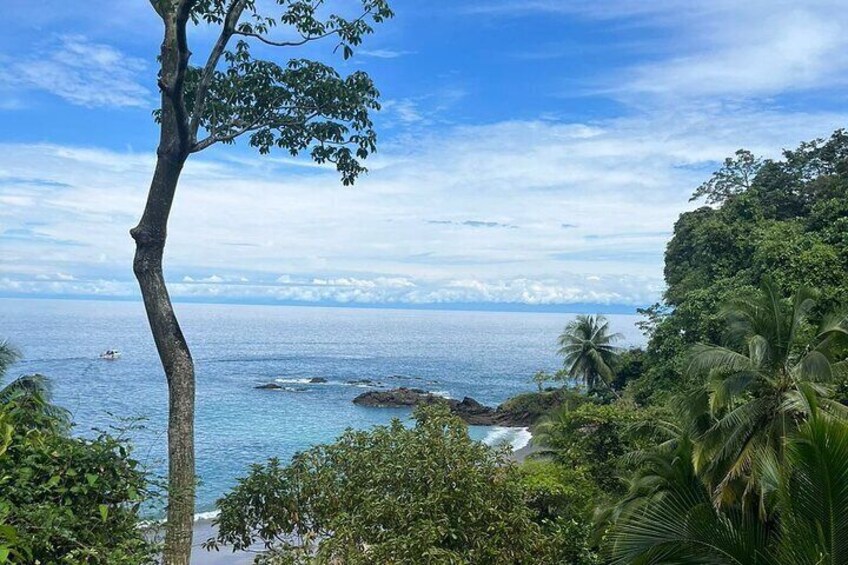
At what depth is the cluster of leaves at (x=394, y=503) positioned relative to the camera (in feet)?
20.7

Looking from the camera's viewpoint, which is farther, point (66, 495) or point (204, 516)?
point (204, 516)

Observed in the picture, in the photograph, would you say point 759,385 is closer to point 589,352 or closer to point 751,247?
point 751,247

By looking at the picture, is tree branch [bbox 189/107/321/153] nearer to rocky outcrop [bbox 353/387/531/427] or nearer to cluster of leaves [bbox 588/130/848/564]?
cluster of leaves [bbox 588/130/848/564]

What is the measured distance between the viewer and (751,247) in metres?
27.5

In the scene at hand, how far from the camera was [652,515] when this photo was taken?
7.30 metres

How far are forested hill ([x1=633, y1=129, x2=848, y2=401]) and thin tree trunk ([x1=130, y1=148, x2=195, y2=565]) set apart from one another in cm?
1481

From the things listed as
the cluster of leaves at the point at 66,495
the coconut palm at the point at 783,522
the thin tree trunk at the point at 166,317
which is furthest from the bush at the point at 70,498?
the coconut palm at the point at 783,522

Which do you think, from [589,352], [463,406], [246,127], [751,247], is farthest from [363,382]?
[246,127]

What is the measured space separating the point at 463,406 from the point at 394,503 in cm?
4319

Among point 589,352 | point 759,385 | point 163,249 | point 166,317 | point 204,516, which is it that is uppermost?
point 163,249

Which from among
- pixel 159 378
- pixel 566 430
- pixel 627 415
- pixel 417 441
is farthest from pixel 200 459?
pixel 159 378

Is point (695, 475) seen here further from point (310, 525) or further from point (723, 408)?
point (310, 525)

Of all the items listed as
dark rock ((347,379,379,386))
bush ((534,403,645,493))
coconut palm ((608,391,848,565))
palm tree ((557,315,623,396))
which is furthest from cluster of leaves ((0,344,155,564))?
dark rock ((347,379,379,386))

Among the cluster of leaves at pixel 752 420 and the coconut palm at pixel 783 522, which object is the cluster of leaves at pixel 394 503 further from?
the cluster of leaves at pixel 752 420
